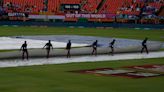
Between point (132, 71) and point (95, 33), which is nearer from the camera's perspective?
point (132, 71)

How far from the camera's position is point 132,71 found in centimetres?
2538

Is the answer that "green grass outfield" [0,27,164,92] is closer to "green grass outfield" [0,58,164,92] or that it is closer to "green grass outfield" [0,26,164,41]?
"green grass outfield" [0,58,164,92]

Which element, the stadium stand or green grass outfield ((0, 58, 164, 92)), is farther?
the stadium stand

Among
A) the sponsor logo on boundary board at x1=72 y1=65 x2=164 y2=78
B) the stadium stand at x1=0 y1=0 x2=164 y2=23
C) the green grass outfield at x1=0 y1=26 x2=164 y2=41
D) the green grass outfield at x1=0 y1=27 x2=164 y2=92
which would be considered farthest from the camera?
the stadium stand at x1=0 y1=0 x2=164 y2=23

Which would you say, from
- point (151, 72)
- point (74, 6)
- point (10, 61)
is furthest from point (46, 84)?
point (74, 6)

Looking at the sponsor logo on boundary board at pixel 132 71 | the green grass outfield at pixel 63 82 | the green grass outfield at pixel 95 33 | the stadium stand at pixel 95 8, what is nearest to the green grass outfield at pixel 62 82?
the green grass outfield at pixel 63 82

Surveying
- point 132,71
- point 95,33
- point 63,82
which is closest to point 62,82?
point 63,82

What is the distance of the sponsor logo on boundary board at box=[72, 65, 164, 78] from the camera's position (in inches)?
925

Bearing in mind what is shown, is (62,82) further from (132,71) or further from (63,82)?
(132,71)

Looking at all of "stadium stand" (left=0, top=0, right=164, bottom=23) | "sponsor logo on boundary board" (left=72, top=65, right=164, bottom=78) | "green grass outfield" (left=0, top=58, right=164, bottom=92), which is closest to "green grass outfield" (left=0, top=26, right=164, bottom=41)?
"stadium stand" (left=0, top=0, right=164, bottom=23)

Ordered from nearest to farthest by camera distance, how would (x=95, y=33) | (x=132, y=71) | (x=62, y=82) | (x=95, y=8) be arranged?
1. (x=62, y=82)
2. (x=132, y=71)
3. (x=95, y=33)
4. (x=95, y=8)

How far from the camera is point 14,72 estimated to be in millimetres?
23438

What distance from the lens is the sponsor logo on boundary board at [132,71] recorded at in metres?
23.5

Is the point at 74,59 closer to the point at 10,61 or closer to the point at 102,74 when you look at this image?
the point at 10,61
